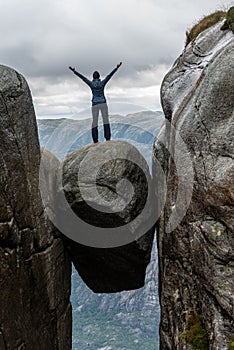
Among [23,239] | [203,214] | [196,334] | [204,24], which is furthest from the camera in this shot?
[204,24]

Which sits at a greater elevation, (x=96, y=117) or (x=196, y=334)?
(x=96, y=117)

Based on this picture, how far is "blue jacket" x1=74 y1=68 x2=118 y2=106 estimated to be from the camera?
23.6 metres

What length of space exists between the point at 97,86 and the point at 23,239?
31.6 ft

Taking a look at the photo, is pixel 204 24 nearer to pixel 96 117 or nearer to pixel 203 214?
pixel 96 117

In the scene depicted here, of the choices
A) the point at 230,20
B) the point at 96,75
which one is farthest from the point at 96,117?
the point at 230,20

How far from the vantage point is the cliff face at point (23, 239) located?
18391 mm

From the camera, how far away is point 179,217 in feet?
58.1

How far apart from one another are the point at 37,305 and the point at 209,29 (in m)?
16.8

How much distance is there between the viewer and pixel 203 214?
15.9 meters

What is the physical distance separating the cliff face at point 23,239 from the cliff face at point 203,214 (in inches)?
245

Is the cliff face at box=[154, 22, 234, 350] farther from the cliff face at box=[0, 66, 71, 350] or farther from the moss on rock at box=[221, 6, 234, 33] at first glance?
the cliff face at box=[0, 66, 71, 350]

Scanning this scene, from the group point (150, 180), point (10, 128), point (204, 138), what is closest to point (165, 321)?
point (150, 180)

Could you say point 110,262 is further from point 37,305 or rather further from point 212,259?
point 212,259

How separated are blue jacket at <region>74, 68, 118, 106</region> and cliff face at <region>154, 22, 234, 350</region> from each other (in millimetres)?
5115
